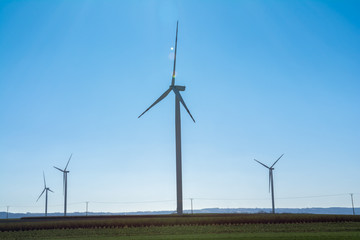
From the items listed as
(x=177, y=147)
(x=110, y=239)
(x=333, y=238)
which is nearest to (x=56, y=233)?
(x=110, y=239)

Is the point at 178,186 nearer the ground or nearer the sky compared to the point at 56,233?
nearer the sky

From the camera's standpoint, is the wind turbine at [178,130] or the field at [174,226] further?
the wind turbine at [178,130]

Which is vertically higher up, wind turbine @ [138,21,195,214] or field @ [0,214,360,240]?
wind turbine @ [138,21,195,214]

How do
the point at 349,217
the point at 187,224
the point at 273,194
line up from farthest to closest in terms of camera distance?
the point at 273,194 → the point at 349,217 → the point at 187,224

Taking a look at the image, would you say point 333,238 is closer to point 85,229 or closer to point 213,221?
point 213,221

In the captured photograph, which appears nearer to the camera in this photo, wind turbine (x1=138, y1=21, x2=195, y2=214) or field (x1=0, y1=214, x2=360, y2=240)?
field (x1=0, y1=214, x2=360, y2=240)

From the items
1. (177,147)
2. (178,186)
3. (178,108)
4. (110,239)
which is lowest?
(110,239)

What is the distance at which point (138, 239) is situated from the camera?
4047cm

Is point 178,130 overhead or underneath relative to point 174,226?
overhead

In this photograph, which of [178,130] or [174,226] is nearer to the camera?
[174,226]

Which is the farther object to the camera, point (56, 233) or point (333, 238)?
point (56, 233)

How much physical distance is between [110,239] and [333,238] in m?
21.8

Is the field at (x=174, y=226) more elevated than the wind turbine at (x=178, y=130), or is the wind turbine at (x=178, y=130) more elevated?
the wind turbine at (x=178, y=130)

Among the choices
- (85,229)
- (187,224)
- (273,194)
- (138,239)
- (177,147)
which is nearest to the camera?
(138,239)
